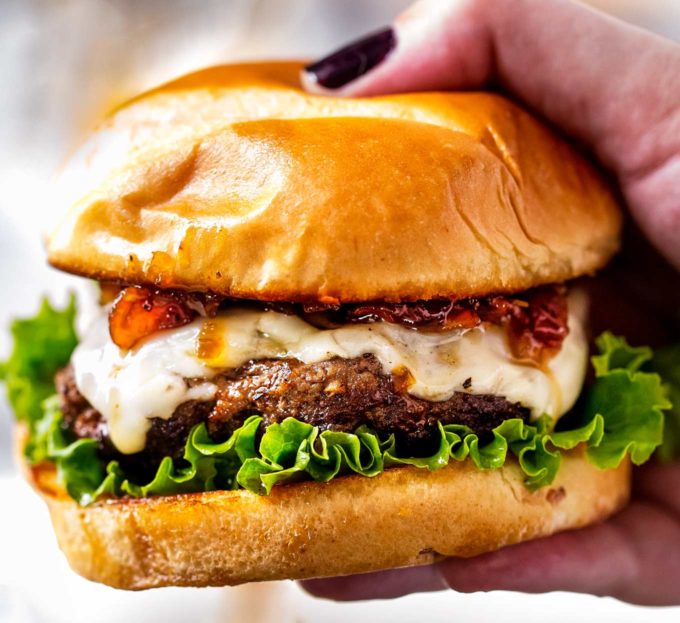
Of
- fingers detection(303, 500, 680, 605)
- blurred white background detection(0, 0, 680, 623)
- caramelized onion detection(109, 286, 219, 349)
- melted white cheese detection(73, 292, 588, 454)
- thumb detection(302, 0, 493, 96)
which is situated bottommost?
fingers detection(303, 500, 680, 605)

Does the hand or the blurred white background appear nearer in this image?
the hand

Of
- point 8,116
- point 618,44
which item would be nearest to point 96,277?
point 618,44

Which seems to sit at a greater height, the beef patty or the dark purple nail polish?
the dark purple nail polish

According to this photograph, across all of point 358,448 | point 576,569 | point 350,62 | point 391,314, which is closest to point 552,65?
point 350,62

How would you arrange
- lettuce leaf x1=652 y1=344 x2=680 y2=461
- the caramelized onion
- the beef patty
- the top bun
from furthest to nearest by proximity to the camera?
lettuce leaf x1=652 y1=344 x2=680 y2=461
the caramelized onion
the beef patty
the top bun

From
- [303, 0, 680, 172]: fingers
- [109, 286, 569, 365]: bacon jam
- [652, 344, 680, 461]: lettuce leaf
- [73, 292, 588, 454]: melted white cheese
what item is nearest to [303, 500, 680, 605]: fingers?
[652, 344, 680, 461]: lettuce leaf

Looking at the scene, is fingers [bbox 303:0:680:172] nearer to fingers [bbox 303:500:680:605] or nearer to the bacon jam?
the bacon jam

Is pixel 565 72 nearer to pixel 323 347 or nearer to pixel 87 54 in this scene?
pixel 323 347
